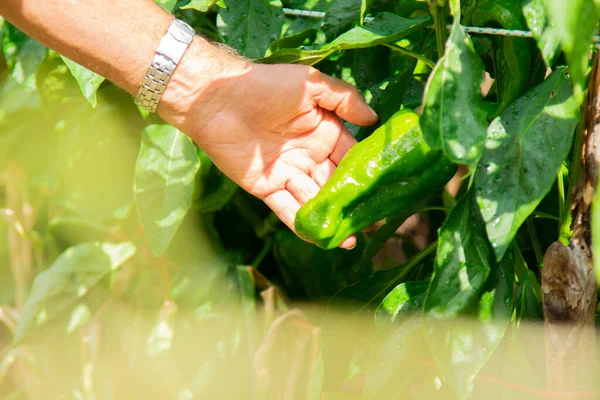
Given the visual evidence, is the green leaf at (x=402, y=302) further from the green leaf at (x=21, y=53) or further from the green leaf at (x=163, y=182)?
the green leaf at (x=21, y=53)

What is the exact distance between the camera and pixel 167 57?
0.99 m

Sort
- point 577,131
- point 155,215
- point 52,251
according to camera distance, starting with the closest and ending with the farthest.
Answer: point 577,131
point 155,215
point 52,251

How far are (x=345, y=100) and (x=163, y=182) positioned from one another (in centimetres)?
37

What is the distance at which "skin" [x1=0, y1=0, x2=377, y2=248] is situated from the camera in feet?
3.18

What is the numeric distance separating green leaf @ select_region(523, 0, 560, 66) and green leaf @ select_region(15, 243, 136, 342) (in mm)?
959

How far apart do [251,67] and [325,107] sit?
0.42ft

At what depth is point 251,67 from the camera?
97cm

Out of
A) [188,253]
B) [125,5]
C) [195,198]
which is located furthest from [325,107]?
[188,253]

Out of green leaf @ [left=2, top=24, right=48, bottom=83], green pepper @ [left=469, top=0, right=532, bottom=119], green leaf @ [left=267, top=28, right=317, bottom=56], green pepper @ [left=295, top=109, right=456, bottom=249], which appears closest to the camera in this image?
green pepper @ [left=469, top=0, right=532, bottom=119]

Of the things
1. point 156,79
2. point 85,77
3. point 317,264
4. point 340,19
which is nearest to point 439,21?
point 340,19

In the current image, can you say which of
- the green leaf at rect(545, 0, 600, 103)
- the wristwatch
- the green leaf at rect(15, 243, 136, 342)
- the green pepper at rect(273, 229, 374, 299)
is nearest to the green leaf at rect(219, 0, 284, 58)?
the wristwatch

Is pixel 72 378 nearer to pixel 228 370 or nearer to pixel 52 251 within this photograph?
pixel 52 251

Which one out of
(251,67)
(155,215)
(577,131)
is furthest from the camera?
(155,215)

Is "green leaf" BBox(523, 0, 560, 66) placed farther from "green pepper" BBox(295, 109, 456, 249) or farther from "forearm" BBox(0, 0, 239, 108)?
"forearm" BBox(0, 0, 239, 108)
